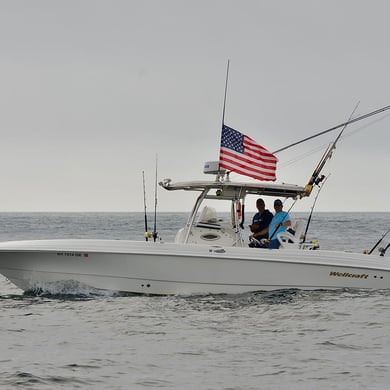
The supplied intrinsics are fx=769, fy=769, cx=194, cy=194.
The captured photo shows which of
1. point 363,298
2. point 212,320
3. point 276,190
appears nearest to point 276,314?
point 212,320

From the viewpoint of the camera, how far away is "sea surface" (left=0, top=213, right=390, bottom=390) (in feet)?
26.5

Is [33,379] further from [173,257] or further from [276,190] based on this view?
[276,190]

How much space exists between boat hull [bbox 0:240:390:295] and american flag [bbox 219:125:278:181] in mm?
1421

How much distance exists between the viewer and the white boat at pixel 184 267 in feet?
42.4

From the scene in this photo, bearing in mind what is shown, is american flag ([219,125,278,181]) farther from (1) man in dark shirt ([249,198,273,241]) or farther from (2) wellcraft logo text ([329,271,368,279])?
(2) wellcraft logo text ([329,271,368,279])

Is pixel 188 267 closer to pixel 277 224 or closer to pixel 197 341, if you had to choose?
pixel 277 224

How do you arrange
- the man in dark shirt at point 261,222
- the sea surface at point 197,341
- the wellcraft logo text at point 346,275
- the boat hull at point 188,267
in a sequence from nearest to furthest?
the sea surface at point 197,341 < the boat hull at point 188,267 < the wellcraft logo text at point 346,275 < the man in dark shirt at point 261,222

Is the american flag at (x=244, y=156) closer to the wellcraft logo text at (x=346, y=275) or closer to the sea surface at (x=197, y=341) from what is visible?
the wellcraft logo text at (x=346, y=275)

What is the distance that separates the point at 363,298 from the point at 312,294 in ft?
2.79

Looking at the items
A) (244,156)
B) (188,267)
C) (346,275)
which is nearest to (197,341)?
(188,267)

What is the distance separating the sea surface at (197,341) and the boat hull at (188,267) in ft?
0.65

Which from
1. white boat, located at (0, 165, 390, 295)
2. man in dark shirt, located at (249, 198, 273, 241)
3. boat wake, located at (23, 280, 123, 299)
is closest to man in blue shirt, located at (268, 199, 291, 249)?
white boat, located at (0, 165, 390, 295)

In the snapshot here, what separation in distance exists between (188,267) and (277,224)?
1.87 m

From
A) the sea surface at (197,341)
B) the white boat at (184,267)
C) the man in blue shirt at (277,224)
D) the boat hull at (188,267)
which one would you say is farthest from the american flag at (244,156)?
the sea surface at (197,341)
